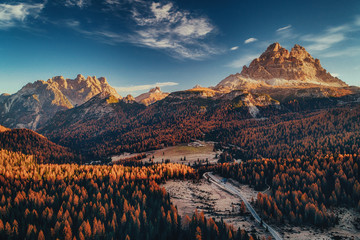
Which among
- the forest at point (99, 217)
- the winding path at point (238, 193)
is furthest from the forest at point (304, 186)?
the forest at point (99, 217)

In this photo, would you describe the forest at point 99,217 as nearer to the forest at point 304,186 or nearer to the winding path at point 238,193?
Answer: the winding path at point 238,193

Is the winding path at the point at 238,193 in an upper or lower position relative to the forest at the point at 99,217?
lower

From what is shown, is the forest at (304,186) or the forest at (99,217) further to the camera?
the forest at (304,186)

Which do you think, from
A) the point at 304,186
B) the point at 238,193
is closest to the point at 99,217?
the point at 238,193

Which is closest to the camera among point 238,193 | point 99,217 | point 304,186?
point 99,217

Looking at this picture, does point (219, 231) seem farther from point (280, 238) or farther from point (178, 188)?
point (178, 188)

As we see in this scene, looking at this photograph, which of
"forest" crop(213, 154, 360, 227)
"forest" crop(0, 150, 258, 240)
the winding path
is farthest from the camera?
"forest" crop(213, 154, 360, 227)

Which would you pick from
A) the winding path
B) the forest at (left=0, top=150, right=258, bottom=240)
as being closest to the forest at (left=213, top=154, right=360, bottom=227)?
the winding path

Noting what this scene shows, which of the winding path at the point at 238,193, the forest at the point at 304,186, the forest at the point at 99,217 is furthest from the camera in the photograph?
the forest at the point at 304,186

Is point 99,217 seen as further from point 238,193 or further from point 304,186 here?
point 304,186

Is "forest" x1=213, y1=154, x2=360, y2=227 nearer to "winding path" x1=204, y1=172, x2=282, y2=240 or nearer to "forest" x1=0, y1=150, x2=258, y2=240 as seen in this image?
"winding path" x1=204, y1=172, x2=282, y2=240

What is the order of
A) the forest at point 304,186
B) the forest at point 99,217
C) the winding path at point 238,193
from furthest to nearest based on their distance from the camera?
the forest at point 304,186 → the winding path at point 238,193 → the forest at point 99,217

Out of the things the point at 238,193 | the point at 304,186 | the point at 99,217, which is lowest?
the point at 238,193

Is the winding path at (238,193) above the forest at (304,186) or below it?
below
